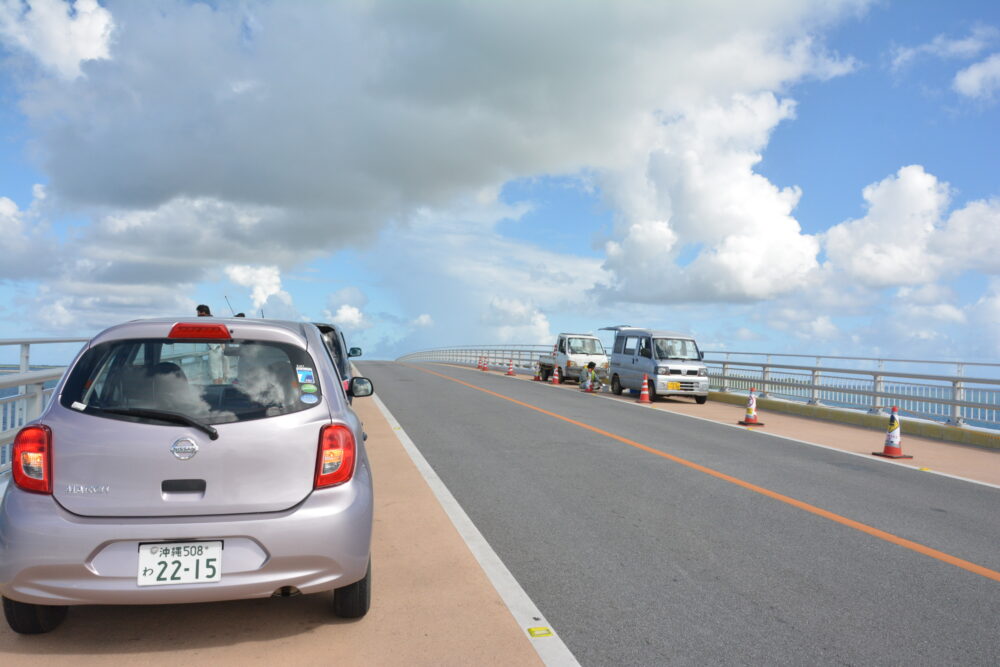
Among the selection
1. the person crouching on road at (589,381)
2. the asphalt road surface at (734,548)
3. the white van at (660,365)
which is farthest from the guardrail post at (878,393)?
the person crouching on road at (589,381)

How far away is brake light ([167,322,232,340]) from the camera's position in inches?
157

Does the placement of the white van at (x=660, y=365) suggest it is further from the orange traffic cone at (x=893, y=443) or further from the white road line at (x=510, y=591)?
the white road line at (x=510, y=591)

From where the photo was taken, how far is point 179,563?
3.57m

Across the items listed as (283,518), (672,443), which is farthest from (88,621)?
(672,443)

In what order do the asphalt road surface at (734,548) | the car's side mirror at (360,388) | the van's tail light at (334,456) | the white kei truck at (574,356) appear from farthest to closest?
the white kei truck at (574,356) < the car's side mirror at (360,388) < the asphalt road surface at (734,548) < the van's tail light at (334,456)

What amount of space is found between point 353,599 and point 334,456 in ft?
2.67

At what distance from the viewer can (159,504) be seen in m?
3.62

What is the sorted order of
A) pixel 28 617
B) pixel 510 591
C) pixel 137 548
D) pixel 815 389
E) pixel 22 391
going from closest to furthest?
pixel 137 548 < pixel 28 617 < pixel 510 591 < pixel 22 391 < pixel 815 389

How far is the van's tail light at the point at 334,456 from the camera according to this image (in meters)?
3.86

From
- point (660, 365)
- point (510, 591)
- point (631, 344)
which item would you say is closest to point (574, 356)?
point (631, 344)

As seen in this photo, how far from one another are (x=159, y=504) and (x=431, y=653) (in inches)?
59.9

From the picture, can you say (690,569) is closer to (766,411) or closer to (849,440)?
(849,440)

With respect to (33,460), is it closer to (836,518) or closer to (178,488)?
(178,488)

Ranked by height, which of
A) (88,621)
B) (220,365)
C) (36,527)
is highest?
(220,365)
